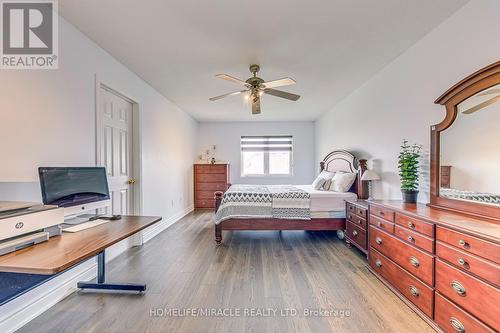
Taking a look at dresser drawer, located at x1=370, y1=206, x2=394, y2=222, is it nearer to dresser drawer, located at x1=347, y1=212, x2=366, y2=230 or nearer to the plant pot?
the plant pot

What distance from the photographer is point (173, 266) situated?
286cm

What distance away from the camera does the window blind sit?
7.16 meters

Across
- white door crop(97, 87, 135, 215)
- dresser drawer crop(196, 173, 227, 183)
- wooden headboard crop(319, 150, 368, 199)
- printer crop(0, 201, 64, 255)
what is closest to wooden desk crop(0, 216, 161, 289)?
printer crop(0, 201, 64, 255)

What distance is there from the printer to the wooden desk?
39 millimetres

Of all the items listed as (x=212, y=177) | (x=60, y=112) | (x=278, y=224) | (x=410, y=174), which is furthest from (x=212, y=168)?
(x=410, y=174)

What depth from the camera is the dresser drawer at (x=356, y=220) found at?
9.92 ft

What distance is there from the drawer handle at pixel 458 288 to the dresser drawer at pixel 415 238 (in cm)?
24

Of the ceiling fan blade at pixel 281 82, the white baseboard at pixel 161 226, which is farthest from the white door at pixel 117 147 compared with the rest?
the ceiling fan blade at pixel 281 82

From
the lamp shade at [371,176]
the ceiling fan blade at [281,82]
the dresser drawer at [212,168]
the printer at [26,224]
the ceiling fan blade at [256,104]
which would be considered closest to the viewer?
the printer at [26,224]

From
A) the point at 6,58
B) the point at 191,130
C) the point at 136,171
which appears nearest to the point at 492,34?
the point at 6,58

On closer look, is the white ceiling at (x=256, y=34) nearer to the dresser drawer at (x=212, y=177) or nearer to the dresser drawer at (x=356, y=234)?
the dresser drawer at (x=356, y=234)

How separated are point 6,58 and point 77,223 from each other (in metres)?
1.37

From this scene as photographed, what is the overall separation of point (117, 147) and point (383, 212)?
3376 millimetres

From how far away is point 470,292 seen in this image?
1459mm
